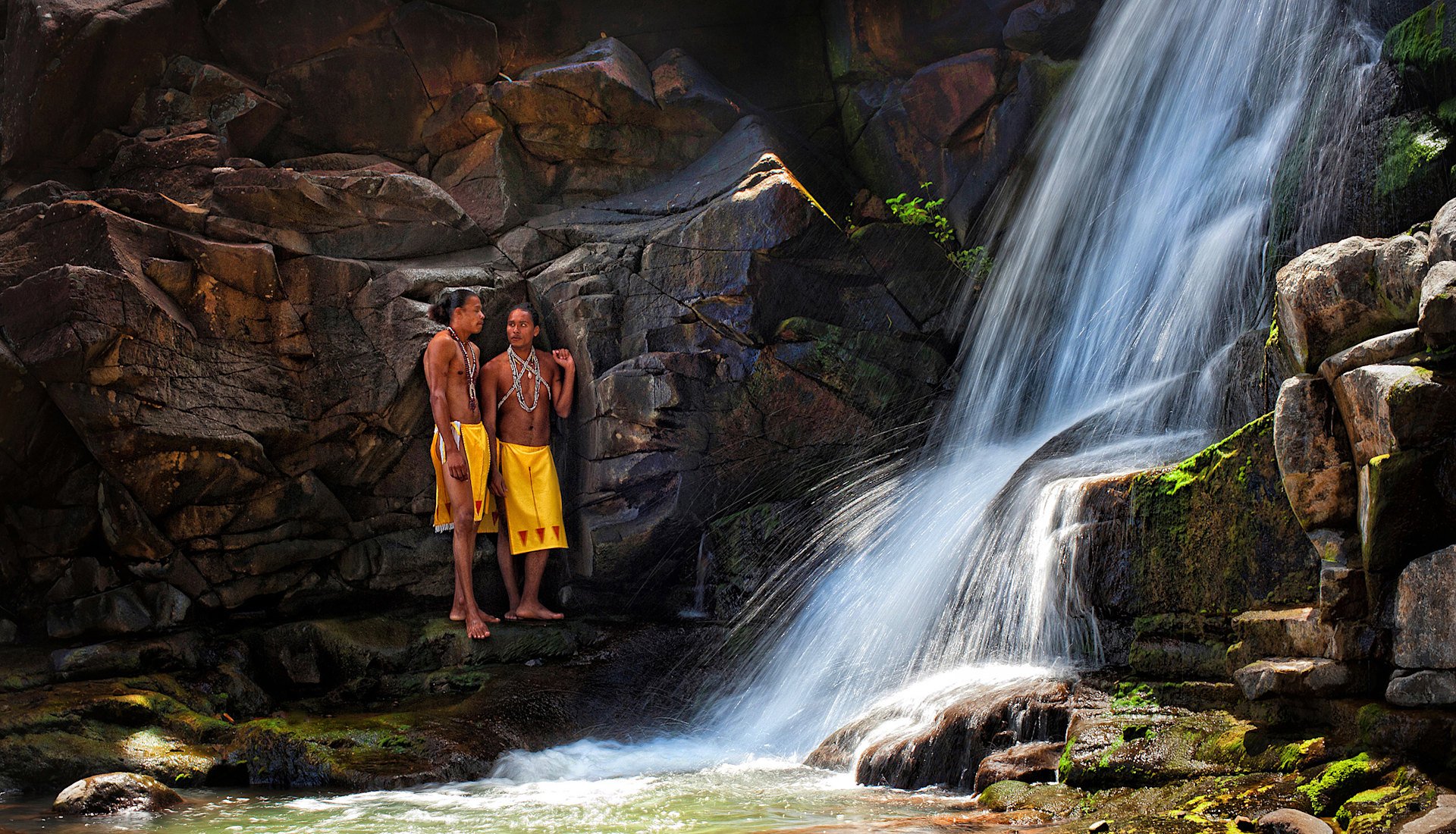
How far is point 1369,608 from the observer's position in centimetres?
394

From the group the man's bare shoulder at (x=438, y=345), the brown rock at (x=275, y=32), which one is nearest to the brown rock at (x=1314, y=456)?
the man's bare shoulder at (x=438, y=345)

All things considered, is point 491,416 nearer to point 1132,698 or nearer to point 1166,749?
point 1132,698

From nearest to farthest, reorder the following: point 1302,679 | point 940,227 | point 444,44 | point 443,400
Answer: point 1302,679, point 443,400, point 940,227, point 444,44

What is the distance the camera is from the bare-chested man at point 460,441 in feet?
26.5

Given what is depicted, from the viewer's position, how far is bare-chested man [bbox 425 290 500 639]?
807 centimetres

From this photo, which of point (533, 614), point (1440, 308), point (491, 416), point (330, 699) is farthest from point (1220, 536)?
point (330, 699)

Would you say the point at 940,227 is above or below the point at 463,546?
above

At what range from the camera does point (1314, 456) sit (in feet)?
13.9

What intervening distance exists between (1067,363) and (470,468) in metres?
5.03

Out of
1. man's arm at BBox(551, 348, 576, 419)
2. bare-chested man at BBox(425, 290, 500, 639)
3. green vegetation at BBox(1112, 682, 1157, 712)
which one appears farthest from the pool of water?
man's arm at BBox(551, 348, 576, 419)

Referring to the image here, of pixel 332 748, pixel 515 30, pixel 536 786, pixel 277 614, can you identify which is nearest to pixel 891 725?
pixel 536 786

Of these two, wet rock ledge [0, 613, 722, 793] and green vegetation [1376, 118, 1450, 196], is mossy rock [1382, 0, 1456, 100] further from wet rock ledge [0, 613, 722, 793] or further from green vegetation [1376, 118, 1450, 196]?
wet rock ledge [0, 613, 722, 793]

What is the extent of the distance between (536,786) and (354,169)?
678 cm

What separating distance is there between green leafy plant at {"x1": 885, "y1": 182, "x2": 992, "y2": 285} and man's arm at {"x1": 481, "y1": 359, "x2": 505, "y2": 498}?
163 inches
